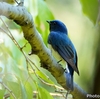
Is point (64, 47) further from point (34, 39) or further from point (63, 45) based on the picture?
point (34, 39)

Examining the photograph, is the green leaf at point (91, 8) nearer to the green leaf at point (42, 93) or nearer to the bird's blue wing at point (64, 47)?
the bird's blue wing at point (64, 47)

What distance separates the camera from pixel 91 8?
27.9 inches

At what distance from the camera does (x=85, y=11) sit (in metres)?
0.71

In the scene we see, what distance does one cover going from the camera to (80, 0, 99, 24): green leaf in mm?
689

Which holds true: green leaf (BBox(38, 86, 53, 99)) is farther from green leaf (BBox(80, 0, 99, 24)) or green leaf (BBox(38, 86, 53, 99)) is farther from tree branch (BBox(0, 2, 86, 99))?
green leaf (BBox(80, 0, 99, 24))

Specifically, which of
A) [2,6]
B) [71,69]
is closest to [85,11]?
[71,69]

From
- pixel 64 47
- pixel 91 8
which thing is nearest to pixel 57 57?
pixel 64 47

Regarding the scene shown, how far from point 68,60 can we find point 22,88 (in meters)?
0.16

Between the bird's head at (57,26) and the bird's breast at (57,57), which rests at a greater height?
the bird's head at (57,26)

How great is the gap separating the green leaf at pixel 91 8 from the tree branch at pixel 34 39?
162mm

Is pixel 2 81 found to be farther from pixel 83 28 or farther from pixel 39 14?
pixel 83 28

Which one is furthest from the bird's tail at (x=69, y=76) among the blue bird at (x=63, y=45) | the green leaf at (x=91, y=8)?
the green leaf at (x=91, y=8)

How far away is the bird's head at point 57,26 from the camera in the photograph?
0.67 m

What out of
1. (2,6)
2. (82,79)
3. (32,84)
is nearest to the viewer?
(2,6)
